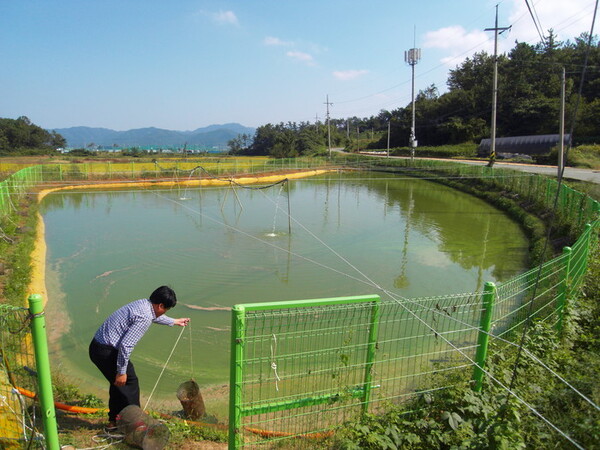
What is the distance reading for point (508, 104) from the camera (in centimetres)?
4547

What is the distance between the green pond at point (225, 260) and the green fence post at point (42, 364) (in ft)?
8.81

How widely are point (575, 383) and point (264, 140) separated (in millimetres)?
70762

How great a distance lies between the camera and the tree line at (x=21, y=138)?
5547cm

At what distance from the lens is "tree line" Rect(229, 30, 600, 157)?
38.4 meters

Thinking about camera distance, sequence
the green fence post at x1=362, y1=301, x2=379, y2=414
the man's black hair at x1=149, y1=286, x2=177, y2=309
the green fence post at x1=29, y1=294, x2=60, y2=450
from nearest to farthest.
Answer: the green fence post at x1=29, y1=294, x2=60, y2=450 < the green fence post at x1=362, y1=301, x2=379, y2=414 < the man's black hair at x1=149, y1=286, x2=177, y2=309

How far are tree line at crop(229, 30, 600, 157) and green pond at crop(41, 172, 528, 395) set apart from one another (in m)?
25.7

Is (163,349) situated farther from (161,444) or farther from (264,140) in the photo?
(264,140)

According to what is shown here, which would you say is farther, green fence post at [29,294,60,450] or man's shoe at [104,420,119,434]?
man's shoe at [104,420,119,434]

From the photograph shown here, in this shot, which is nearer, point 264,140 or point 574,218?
point 574,218

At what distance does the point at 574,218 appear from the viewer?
10594 millimetres

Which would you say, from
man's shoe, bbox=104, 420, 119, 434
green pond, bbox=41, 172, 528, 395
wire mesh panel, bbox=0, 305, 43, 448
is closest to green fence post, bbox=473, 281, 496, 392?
man's shoe, bbox=104, 420, 119, 434

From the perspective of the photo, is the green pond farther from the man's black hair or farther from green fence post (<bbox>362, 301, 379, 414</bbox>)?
green fence post (<bbox>362, 301, 379, 414</bbox>)

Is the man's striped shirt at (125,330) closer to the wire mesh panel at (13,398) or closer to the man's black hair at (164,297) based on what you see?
the man's black hair at (164,297)

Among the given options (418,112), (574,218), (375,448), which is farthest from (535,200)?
(418,112)
